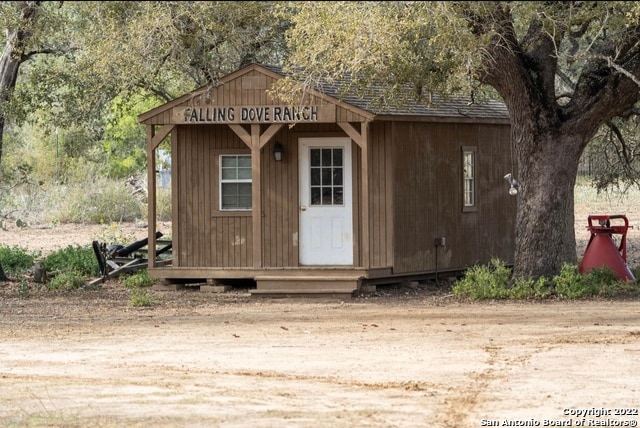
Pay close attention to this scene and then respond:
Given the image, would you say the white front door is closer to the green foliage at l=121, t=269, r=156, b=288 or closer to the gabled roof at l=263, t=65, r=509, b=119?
the gabled roof at l=263, t=65, r=509, b=119

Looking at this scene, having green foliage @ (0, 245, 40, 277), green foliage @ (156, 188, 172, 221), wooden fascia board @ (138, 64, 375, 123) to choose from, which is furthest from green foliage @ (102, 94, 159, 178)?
wooden fascia board @ (138, 64, 375, 123)

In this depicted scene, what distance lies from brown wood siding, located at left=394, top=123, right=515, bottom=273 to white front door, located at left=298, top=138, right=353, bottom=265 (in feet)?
2.70

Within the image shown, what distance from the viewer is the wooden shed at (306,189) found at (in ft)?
61.1

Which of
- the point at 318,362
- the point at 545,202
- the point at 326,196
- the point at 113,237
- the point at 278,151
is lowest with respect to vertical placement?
the point at 318,362

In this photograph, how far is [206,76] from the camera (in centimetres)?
2061

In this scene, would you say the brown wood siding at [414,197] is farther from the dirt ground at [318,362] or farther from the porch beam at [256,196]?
the porch beam at [256,196]

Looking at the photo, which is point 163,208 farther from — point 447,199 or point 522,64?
point 522,64

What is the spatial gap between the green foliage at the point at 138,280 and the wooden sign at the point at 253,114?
10.2 ft

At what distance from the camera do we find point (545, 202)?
1803 centimetres

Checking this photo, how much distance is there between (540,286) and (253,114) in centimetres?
512

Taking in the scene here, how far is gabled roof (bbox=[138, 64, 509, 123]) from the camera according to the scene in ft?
59.2

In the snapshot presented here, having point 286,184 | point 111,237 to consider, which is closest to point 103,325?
point 286,184

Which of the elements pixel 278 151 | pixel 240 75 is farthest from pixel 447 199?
pixel 240 75

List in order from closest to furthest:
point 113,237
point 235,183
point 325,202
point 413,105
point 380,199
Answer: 1. point 380,199
2. point 325,202
3. point 413,105
4. point 235,183
5. point 113,237
